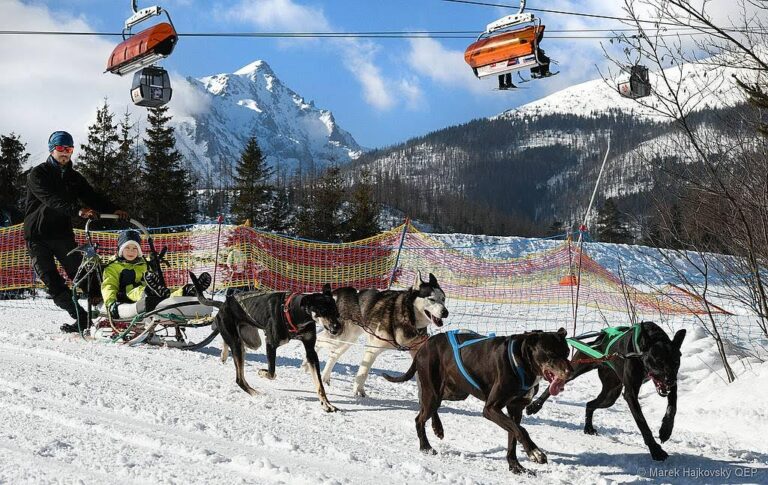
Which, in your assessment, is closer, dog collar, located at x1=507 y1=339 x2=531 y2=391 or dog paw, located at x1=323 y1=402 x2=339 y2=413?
dog collar, located at x1=507 y1=339 x2=531 y2=391

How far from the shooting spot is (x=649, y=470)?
174 inches

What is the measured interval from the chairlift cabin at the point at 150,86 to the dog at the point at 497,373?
8.79 m

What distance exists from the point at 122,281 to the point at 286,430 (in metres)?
4.38

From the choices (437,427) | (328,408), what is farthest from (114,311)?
(437,427)

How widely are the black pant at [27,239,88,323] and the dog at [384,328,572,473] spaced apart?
212 inches

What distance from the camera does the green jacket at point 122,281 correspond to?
8.16 meters

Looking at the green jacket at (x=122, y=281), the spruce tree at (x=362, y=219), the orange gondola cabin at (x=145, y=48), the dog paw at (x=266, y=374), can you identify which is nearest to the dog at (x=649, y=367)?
the dog paw at (x=266, y=374)

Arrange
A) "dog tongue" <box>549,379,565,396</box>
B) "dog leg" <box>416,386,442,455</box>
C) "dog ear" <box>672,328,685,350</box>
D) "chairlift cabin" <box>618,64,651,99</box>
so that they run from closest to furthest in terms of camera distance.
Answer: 1. "dog tongue" <box>549,379,565,396</box>
2. "dog leg" <box>416,386,442,455</box>
3. "dog ear" <box>672,328,685,350</box>
4. "chairlift cabin" <box>618,64,651,99</box>

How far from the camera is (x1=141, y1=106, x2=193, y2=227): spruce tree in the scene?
37.4 m

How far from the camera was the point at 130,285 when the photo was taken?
8328 mm

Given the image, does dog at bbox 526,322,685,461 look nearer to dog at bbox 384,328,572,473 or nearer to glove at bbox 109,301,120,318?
dog at bbox 384,328,572,473

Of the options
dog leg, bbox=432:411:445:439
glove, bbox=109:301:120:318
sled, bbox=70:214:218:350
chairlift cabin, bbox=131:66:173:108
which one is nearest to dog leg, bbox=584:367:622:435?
dog leg, bbox=432:411:445:439

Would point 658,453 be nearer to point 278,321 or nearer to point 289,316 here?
point 289,316

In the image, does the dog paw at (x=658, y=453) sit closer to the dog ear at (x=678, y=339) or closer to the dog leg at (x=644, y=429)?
the dog leg at (x=644, y=429)
